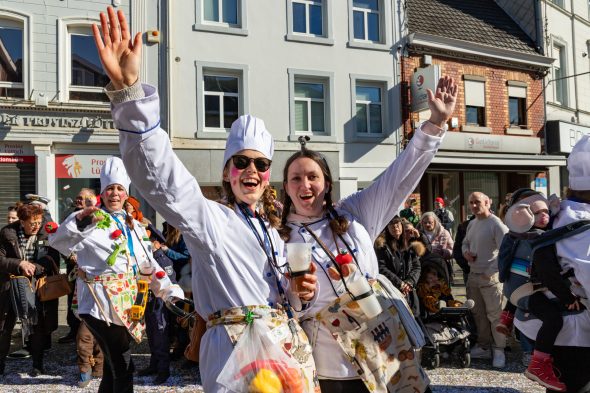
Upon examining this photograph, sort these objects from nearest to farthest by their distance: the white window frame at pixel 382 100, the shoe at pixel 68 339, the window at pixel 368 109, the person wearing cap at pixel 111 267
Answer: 1. the person wearing cap at pixel 111 267
2. the shoe at pixel 68 339
3. the white window frame at pixel 382 100
4. the window at pixel 368 109

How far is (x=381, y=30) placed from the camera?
17.2 m

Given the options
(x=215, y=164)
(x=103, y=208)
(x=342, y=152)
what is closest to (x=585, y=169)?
(x=103, y=208)

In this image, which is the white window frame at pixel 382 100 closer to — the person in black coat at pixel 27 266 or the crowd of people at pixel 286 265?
the person in black coat at pixel 27 266

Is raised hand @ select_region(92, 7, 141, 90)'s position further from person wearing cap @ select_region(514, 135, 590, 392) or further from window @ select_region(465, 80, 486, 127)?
window @ select_region(465, 80, 486, 127)

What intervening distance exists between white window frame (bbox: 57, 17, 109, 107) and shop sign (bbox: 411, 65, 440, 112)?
29.4ft

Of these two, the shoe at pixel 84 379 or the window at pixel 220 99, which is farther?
the window at pixel 220 99

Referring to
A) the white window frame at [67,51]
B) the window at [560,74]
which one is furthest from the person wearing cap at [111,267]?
the window at [560,74]

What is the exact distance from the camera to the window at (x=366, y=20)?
17109 millimetres

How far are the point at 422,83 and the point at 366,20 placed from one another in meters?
2.62

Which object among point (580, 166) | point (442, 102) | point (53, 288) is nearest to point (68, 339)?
point (53, 288)

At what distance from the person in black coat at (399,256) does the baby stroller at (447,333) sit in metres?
0.40

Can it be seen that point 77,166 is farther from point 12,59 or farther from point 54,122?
point 12,59

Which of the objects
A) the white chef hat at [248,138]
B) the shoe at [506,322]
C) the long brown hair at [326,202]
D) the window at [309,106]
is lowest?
the shoe at [506,322]

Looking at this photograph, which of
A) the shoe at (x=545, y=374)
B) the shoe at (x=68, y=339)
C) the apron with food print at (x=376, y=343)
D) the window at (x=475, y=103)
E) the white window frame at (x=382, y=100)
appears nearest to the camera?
the apron with food print at (x=376, y=343)
